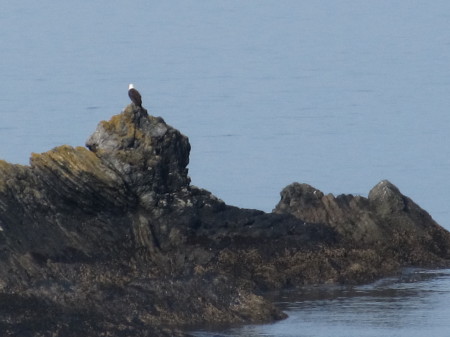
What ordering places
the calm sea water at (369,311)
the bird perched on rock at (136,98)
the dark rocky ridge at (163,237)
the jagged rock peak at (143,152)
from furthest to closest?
the bird perched on rock at (136,98) → the jagged rock peak at (143,152) → the dark rocky ridge at (163,237) → the calm sea water at (369,311)

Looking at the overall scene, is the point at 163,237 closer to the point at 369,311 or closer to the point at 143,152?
the point at 143,152

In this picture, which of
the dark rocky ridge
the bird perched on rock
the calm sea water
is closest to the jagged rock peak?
the dark rocky ridge

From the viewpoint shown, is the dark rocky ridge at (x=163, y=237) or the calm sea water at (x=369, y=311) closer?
the calm sea water at (x=369, y=311)

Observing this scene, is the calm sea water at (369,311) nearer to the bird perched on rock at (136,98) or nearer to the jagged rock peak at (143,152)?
the jagged rock peak at (143,152)

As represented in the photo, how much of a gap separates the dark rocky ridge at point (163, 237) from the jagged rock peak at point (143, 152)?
0.07 ft

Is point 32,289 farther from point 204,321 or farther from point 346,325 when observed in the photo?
point 346,325

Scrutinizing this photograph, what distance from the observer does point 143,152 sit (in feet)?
96.2

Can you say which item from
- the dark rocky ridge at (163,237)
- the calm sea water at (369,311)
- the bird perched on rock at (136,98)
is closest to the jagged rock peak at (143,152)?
the dark rocky ridge at (163,237)

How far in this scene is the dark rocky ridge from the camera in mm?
24797

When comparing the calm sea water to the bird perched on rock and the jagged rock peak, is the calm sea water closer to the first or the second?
the jagged rock peak

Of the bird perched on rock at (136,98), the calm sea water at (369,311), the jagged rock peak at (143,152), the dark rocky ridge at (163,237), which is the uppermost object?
the bird perched on rock at (136,98)

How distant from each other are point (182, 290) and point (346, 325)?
8.05 ft

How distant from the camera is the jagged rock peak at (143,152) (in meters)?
29.0

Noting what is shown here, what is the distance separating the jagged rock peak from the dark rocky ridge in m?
0.02
